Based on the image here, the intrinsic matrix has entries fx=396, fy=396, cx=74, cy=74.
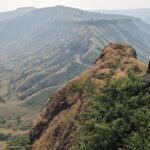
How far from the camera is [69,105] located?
6550cm

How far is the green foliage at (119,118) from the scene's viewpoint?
3941 cm

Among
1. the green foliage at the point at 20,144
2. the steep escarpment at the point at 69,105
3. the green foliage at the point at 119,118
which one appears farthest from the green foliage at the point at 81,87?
the green foliage at the point at 20,144

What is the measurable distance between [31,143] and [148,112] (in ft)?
107

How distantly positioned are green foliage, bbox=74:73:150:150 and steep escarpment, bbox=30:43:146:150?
28.1 feet

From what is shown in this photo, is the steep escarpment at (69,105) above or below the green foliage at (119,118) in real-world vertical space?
below

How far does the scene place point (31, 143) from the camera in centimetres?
6819

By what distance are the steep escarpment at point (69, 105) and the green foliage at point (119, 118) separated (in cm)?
855

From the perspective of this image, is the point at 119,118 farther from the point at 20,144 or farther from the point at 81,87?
the point at 20,144

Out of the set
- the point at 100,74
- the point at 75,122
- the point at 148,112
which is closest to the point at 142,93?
the point at 148,112

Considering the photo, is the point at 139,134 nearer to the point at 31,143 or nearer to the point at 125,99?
the point at 125,99

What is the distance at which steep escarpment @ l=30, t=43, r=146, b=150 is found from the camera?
59.3m

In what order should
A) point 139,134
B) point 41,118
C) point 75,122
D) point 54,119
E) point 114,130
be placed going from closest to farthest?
point 139,134
point 114,130
point 75,122
point 54,119
point 41,118

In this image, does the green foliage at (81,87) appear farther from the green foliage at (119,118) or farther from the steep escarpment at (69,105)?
the green foliage at (119,118)

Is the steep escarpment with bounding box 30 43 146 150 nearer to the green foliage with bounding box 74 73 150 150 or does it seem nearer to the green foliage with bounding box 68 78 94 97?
the green foliage with bounding box 68 78 94 97
